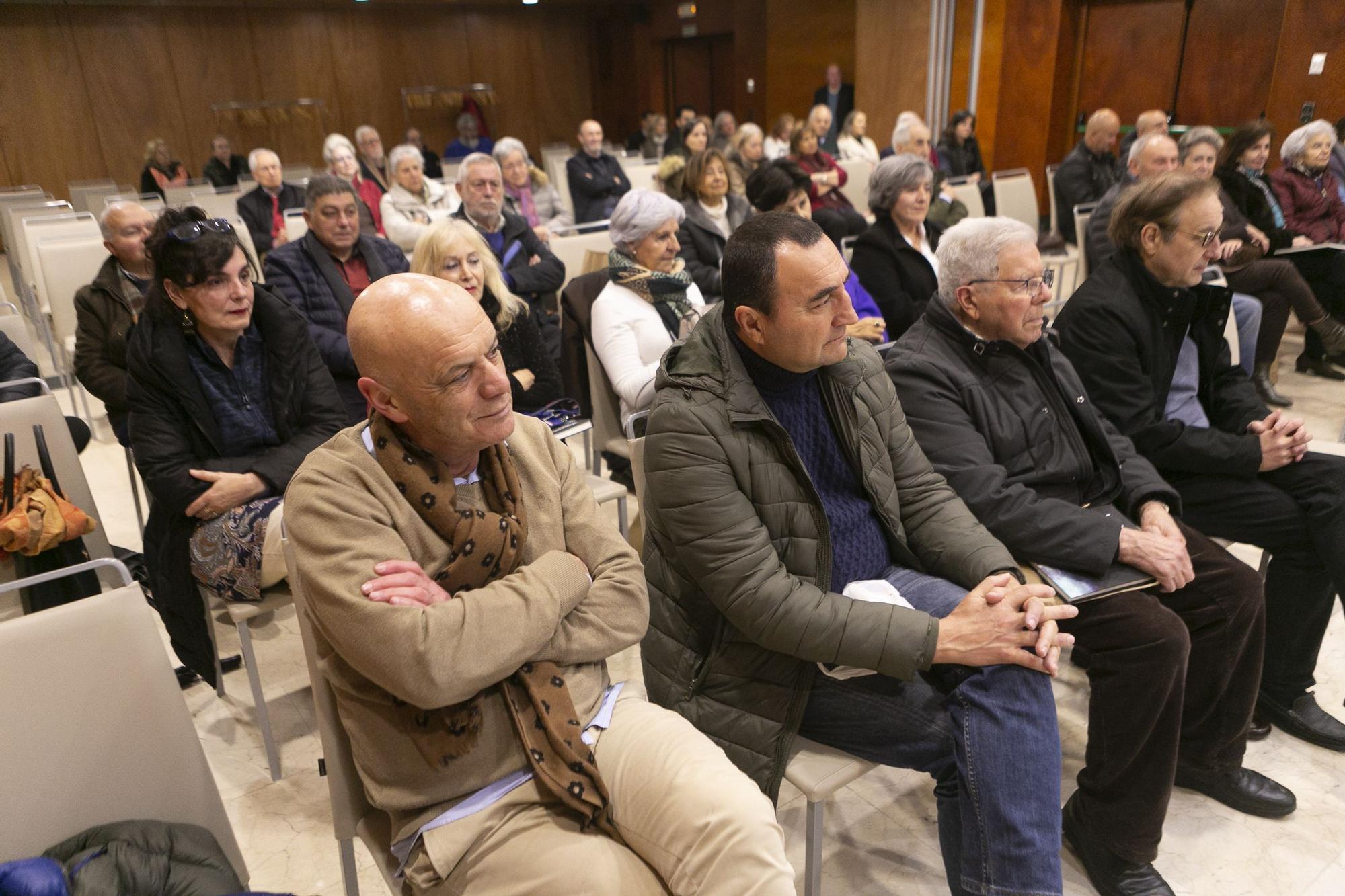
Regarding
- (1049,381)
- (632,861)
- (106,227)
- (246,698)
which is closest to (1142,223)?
(1049,381)

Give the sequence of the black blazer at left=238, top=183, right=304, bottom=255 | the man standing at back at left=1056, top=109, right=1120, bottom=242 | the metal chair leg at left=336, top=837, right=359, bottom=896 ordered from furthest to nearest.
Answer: the man standing at back at left=1056, top=109, right=1120, bottom=242 < the black blazer at left=238, top=183, right=304, bottom=255 < the metal chair leg at left=336, top=837, right=359, bottom=896

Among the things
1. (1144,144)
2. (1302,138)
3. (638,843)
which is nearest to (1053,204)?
(1302,138)

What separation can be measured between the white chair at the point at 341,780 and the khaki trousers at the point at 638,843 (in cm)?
11

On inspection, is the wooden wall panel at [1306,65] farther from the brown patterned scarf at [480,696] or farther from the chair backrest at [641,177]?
the brown patterned scarf at [480,696]

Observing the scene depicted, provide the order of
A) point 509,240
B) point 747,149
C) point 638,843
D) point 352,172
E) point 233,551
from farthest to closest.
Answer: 1. point 747,149
2. point 352,172
3. point 509,240
4. point 233,551
5. point 638,843

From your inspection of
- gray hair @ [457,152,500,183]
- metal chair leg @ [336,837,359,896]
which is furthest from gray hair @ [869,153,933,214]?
metal chair leg @ [336,837,359,896]

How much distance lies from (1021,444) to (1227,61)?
8.14 m

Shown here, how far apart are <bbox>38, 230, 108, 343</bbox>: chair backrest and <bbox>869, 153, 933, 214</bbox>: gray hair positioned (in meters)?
3.40

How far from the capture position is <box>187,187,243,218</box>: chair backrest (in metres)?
6.37

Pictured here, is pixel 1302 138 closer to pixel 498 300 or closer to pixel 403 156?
pixel 498 300

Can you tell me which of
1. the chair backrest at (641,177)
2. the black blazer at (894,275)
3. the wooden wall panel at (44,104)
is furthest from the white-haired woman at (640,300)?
the wooden wall panel at (44,104)

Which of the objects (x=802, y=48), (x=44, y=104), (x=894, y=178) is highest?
(x=802, y=48)

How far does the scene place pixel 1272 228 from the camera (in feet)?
16.1

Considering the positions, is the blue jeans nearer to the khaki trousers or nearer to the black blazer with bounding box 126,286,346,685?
the khaki trousers
